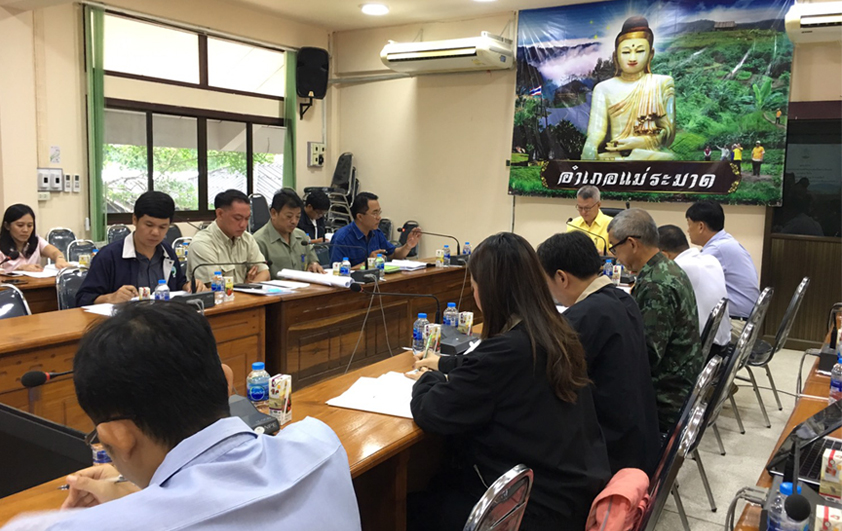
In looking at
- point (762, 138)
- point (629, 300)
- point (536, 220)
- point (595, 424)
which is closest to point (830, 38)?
point (762, 138)

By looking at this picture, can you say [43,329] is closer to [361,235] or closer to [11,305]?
[11,305]

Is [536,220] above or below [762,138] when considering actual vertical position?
below

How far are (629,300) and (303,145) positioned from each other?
6.23m

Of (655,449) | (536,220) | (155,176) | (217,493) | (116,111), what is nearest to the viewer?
(217,493)

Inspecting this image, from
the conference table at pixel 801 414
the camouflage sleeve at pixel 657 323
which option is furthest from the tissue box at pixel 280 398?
the camouflage sleeve at pixel 657 323

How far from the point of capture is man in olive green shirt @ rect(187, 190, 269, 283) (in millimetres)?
3895

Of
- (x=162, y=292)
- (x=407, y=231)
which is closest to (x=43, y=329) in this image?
(x=162, y=292)

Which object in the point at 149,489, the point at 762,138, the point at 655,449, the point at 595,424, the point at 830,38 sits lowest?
the point at 655,449

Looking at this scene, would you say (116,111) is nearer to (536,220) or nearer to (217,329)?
(217,329)

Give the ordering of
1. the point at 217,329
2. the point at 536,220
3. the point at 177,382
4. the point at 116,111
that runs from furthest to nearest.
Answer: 1. the point at 536,220
2. the point at 116,111
3. the point at 217,329
4. the point at 177,382

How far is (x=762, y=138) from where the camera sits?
18.3ft

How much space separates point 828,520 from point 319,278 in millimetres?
3135

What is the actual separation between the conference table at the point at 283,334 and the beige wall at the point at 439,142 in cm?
213

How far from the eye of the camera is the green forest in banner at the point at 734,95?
18.1 ft
